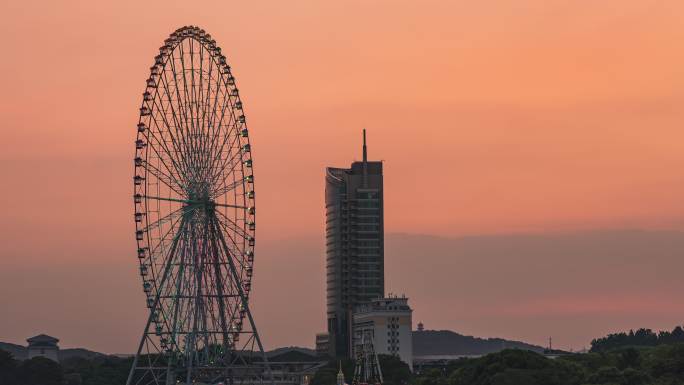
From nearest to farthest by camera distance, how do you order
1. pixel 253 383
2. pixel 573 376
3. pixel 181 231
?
1. pixel 181 231
2. pixel 253 383
3. pixel 573 376

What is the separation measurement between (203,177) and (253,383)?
113 ft

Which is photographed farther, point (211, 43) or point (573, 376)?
point (573, 376)

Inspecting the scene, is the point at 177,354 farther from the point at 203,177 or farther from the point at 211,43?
the point at 211,43

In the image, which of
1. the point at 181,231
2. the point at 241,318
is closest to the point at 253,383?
the point at 241,318

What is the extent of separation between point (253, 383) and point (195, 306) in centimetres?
2851

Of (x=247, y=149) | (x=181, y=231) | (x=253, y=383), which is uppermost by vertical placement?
(x=247, y=149)

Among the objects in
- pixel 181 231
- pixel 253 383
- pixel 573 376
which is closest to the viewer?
pixel 181 231

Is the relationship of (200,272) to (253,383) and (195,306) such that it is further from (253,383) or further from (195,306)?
(253,383)

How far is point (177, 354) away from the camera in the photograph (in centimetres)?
15588

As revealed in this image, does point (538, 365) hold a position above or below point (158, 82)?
below

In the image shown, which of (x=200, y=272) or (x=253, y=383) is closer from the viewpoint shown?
(x=200, y=272)

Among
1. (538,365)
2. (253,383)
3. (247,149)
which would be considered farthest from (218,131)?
(538,365)

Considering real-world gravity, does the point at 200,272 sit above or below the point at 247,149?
below

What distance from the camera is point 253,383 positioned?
179500mm
